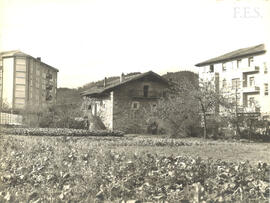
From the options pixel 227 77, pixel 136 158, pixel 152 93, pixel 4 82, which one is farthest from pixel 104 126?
pixel 136 158

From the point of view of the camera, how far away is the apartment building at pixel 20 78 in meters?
5.30

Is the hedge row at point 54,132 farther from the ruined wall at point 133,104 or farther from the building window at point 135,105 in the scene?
the building window at point 135,105

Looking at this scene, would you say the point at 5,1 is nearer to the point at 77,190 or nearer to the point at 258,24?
the point at 77,190

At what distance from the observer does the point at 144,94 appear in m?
14.8

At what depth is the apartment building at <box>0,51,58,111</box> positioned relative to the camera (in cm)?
530

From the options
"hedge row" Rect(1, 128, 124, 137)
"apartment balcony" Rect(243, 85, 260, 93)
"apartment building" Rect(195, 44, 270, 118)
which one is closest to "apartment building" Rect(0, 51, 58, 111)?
"hedge row" Rect(1, 128, 124, 137)

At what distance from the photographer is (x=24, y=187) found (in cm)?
349

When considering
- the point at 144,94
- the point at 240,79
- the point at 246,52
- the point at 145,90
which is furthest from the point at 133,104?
the point at 246,52

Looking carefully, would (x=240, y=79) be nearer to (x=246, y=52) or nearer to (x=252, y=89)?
(x=252, y=89)

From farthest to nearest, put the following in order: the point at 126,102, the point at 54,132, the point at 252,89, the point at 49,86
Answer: the point at 126,102 < the point at 252,89 < the point at 54,132 < the point at 49,86

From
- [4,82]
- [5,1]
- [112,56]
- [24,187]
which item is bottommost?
[24,187]

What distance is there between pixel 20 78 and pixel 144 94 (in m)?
8.89

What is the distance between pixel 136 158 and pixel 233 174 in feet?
3.83

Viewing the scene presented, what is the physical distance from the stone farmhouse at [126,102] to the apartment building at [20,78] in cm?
613
